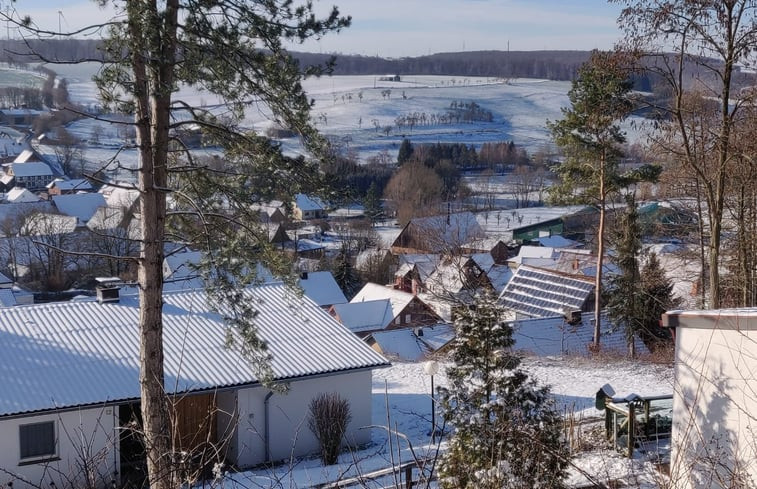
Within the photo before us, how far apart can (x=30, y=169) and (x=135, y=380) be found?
79.6 meters

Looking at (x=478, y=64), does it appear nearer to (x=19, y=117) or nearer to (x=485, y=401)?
(x=19, y=117)

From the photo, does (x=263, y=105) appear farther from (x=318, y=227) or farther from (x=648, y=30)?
(x=318, y=227)

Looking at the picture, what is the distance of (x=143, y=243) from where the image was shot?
6.41 m

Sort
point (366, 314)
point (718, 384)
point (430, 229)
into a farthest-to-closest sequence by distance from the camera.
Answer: point (430, 229)
point (366, 314)
point (718, 384)

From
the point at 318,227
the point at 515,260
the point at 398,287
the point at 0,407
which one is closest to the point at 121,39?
the point at 0,407

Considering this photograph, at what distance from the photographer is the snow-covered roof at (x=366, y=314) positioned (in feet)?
102

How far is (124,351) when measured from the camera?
12289 mm

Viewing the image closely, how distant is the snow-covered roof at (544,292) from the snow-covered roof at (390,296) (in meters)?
4.24

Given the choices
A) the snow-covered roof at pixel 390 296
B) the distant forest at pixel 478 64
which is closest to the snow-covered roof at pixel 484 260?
the snow-covered roof at pixel 390 296

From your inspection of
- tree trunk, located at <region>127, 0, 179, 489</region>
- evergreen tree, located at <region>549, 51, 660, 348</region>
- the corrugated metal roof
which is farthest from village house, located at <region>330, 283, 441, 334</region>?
tree trunk, located at <region>127, 0, 179, 489</region>

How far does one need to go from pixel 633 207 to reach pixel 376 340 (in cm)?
868

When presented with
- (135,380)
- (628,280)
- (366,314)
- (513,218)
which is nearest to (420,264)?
(366,314)

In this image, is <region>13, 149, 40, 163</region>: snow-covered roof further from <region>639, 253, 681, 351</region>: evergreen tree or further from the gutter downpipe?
the gutter downpipe

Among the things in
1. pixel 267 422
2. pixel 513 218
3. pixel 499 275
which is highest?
pixel 267 422
